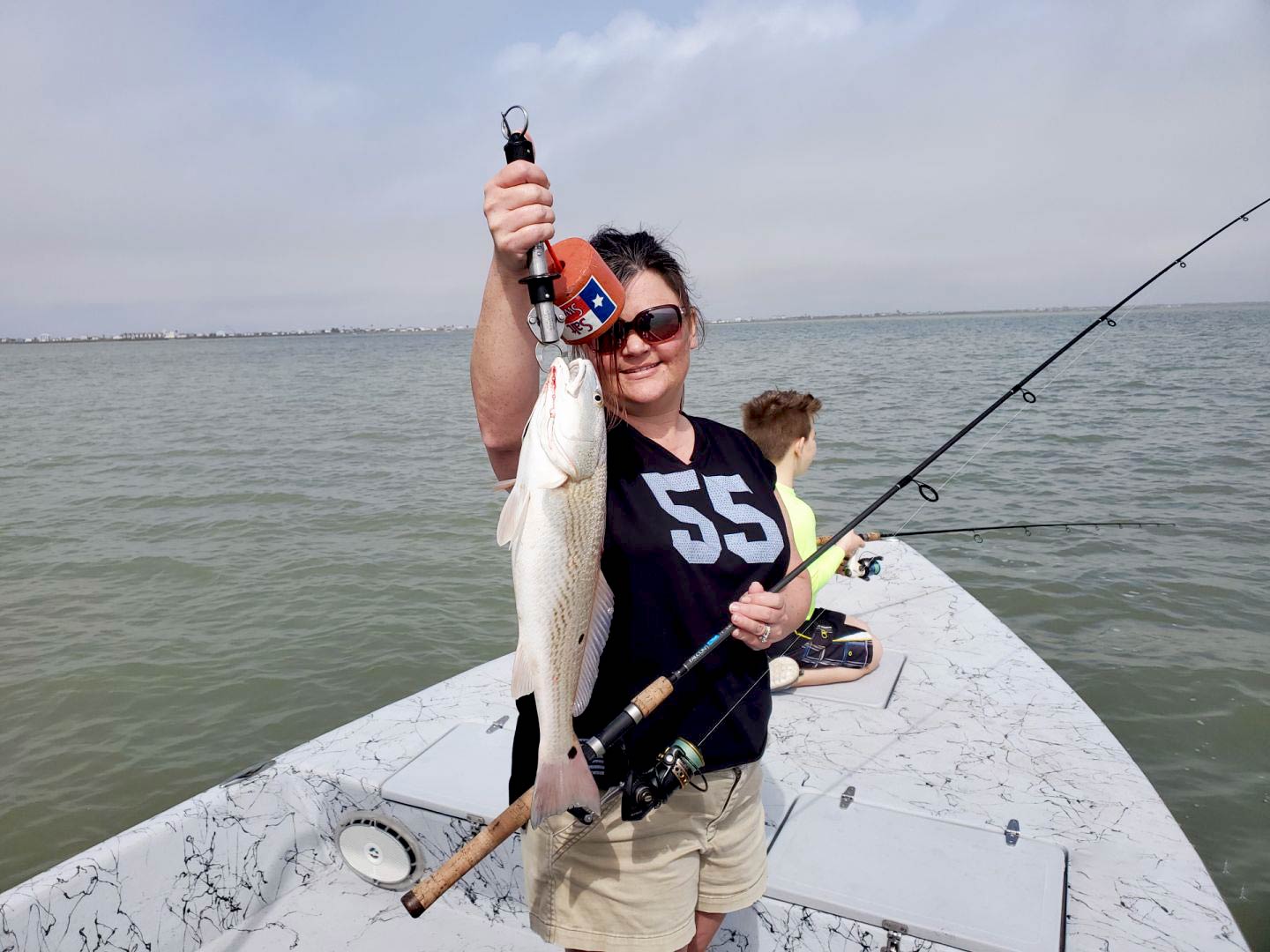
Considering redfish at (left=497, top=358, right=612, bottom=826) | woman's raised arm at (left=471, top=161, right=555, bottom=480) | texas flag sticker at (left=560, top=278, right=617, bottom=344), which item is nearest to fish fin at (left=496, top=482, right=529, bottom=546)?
redfish at (left=497, top=358, right=612, bottom=826)

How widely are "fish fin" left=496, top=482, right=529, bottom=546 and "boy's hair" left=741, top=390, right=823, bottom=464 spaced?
3178 mm

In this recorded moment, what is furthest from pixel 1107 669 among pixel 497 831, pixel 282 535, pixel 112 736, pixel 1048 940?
pixel 282 535

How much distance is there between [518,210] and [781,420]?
135 inches

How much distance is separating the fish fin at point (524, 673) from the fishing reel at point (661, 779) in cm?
39

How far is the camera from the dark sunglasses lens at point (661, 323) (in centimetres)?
216

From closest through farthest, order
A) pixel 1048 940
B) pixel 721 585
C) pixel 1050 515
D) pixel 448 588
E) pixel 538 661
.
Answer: pixel 538 661 → pixel 721 585 → pixel 1048 940 → pixel 448 588 → pixel 1050 515

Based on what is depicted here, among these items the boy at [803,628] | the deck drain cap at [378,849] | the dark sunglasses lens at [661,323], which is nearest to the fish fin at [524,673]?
the dark sunglasses lens at [661,323]

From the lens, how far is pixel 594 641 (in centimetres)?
203

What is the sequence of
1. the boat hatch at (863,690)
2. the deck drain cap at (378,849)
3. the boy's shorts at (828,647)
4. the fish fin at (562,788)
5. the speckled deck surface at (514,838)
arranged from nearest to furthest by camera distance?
1. the fish fin at (562,788)
2. the speckled deck surface at (514,838)
3. the deck drain cap at (378,849)
4. the boat hatch at (863,690)
5. the boy's shorts at (828,647)

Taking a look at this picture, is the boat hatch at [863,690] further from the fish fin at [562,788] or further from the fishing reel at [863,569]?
the fish fin at [562,788]

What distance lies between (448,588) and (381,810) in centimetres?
632

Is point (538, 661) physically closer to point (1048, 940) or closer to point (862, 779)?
point (1048, 940)

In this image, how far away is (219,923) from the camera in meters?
3.53

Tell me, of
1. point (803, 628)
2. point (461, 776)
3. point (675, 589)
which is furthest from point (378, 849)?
point (803, 628)
